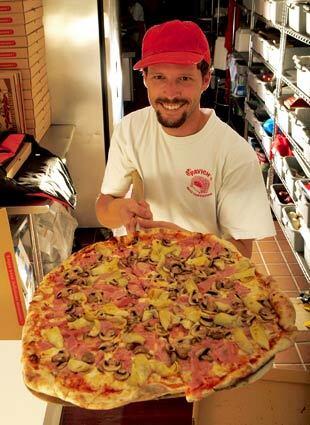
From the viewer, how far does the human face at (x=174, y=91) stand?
5.77 ft

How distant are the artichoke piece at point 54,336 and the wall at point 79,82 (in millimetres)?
2650

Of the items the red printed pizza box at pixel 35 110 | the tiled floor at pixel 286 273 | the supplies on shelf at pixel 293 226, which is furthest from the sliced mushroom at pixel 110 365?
the supplies on shelf at pixel 293 226

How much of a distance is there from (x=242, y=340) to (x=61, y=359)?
493mm

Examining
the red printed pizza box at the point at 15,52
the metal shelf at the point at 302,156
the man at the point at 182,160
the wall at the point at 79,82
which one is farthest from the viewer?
the wall at the point at 79,82

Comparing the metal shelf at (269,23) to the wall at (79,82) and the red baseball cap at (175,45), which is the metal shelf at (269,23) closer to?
the wall at (79,82)

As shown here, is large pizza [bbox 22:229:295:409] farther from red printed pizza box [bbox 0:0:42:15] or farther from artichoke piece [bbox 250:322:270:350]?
red printed pizza box [bbox 0:0:42:15]

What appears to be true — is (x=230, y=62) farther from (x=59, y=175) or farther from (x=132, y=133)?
(x=132, y=133)

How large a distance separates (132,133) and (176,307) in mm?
762

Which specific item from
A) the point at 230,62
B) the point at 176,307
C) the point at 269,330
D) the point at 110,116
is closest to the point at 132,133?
the point at 176,307

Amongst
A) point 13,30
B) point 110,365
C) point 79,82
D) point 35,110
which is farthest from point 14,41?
point 110,365

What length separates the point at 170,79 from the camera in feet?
5.81

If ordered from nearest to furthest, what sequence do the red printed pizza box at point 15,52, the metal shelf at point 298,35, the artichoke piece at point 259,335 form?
the artichoke piece at point 259,335, the red printed pizza box at point 15,52, the metal shelf at point 298,35

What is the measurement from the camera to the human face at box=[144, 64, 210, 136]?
5.77 ft

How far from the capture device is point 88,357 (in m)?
1.39
